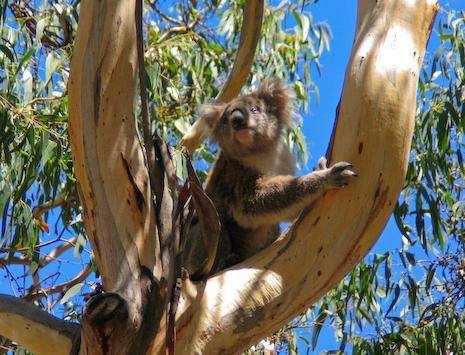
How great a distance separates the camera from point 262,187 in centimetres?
395

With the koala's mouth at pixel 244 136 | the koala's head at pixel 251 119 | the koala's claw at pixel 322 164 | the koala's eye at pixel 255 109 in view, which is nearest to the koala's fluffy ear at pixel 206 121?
the koala's head at pixel 251 119

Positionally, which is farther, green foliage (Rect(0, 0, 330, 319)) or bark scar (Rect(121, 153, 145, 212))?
green foliage (Rect(0, 0, 330, 319))

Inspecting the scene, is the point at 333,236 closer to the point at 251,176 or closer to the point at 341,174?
the point at 341,174

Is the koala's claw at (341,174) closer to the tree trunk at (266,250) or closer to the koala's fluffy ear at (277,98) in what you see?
the tree trunk at (266,250)

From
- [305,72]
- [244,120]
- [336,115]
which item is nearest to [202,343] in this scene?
[336,115]

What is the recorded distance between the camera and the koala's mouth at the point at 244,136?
4.16 m

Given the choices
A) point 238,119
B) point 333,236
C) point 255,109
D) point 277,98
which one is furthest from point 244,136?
point 333,236

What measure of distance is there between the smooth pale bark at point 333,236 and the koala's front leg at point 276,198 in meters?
0.29

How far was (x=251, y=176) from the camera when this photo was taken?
4.11m

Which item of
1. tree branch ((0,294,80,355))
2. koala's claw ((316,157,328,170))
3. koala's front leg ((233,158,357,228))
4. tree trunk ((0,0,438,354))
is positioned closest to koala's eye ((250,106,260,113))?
koala's front leg ((233,158,357,228))

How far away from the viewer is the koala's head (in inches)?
167

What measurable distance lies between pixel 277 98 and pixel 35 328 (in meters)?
2.21

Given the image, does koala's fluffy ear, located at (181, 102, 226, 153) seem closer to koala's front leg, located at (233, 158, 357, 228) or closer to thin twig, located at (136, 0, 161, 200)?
koala's front leg, located at (233, 158, 357, 228)

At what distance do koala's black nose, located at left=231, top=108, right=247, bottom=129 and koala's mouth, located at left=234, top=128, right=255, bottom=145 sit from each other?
28 mm
